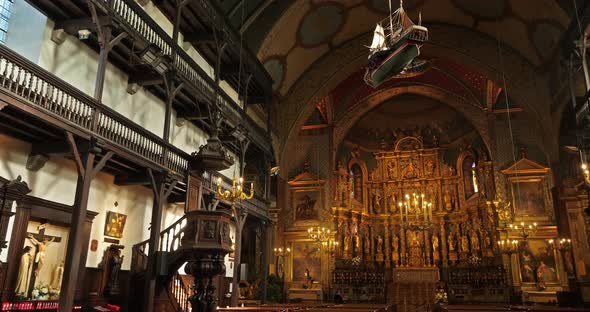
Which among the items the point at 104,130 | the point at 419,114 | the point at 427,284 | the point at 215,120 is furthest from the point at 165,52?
the point at 419,114

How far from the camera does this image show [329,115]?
25.3m

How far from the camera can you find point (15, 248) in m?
9.29

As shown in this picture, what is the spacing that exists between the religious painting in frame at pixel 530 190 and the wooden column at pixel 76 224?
19212 mm

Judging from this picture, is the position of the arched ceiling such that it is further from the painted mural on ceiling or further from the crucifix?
the crucifix

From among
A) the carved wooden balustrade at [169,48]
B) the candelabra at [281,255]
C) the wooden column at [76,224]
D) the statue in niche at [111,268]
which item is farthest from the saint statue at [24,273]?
the candelabra at [281,255]

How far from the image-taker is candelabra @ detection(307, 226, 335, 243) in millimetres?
21180

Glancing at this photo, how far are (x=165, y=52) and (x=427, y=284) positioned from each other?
17.7 meters

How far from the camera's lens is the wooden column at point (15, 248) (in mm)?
9047

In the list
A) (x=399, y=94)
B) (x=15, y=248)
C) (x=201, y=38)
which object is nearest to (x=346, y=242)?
(x=399, y=94)

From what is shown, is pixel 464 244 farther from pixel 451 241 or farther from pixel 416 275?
pixel 416 275

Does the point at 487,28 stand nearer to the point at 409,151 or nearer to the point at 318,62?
the point at 318,62

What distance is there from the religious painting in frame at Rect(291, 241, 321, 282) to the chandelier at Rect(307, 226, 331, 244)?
0.76 meters

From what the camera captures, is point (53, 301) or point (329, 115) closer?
point (53, 301)

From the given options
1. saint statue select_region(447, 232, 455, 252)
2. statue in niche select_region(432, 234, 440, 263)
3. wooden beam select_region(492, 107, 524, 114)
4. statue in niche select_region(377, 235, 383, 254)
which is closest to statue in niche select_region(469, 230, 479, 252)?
saint statue select_region(447, 232, 455, 252)
